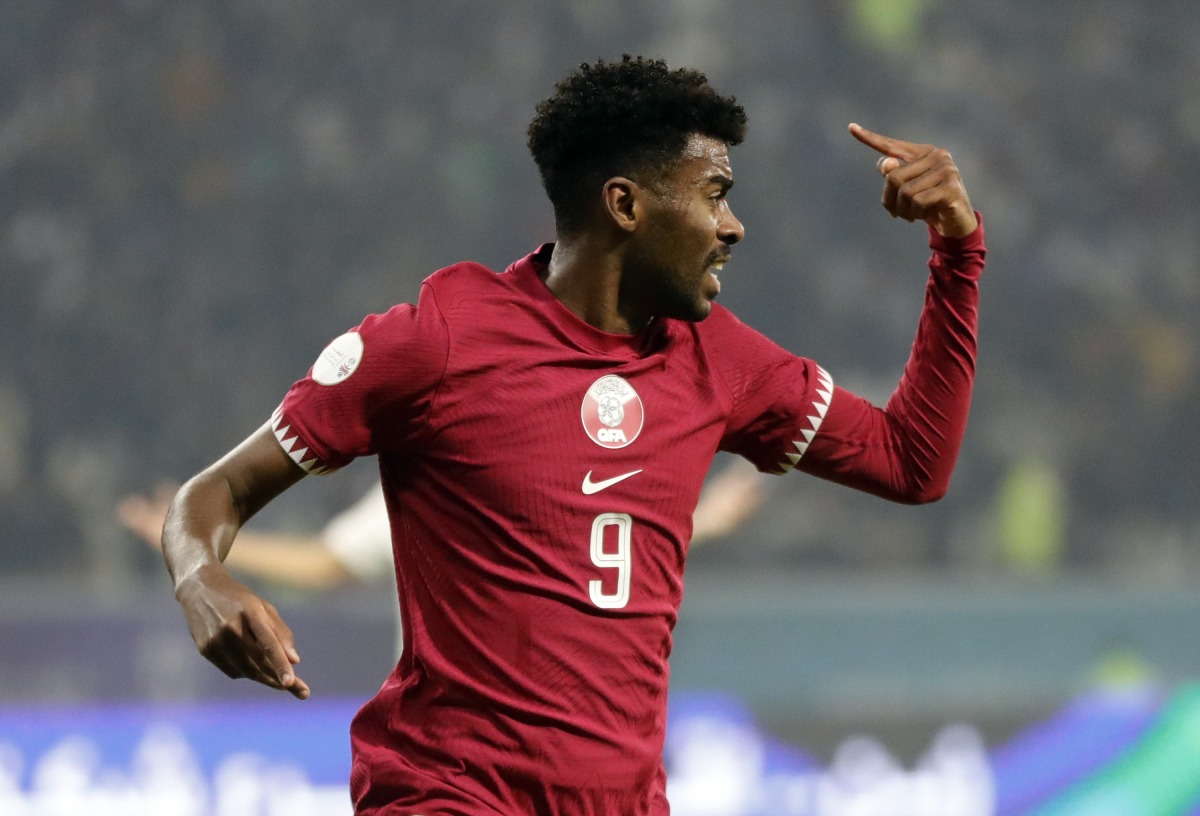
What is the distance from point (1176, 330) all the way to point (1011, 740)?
301 centimetres

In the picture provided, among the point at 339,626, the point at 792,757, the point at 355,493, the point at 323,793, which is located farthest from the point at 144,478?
the point at 792,757

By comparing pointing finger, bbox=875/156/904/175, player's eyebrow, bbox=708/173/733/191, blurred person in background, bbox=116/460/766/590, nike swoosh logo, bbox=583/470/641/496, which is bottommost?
nike swoosh logo, bbox=583/470/641/496

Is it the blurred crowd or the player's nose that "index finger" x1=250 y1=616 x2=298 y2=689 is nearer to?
the player's nose

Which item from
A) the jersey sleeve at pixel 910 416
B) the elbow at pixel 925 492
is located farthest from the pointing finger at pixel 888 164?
the elbow at pixel 925 492

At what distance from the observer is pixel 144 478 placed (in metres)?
7.32

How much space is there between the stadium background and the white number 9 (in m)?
4.01

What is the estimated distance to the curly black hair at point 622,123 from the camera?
8.48 feet

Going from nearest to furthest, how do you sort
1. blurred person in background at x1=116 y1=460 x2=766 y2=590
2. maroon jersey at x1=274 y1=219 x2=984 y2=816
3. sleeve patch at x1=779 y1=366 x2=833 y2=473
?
maroon jersey at x1=274 y1=219 x2=984 y2=816 → sleeve patch at x1=779 y1=366 x2=833 y2=473 → blurred person in background at x1=116 y1=460 x2=766 y2=590

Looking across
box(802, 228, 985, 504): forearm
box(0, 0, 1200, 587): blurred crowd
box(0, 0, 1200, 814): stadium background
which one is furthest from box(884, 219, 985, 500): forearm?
box(0, 0, 1200, 587): blurred crowd

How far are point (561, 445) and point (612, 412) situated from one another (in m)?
0.10

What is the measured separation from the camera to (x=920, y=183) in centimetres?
262

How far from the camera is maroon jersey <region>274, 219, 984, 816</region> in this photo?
2391 mm

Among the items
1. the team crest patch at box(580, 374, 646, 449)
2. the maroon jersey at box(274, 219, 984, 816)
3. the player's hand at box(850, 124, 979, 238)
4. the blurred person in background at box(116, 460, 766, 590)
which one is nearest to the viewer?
the maroon jersey at box(274, 219, 984, 816)

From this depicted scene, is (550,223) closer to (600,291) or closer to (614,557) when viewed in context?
(600,291)
